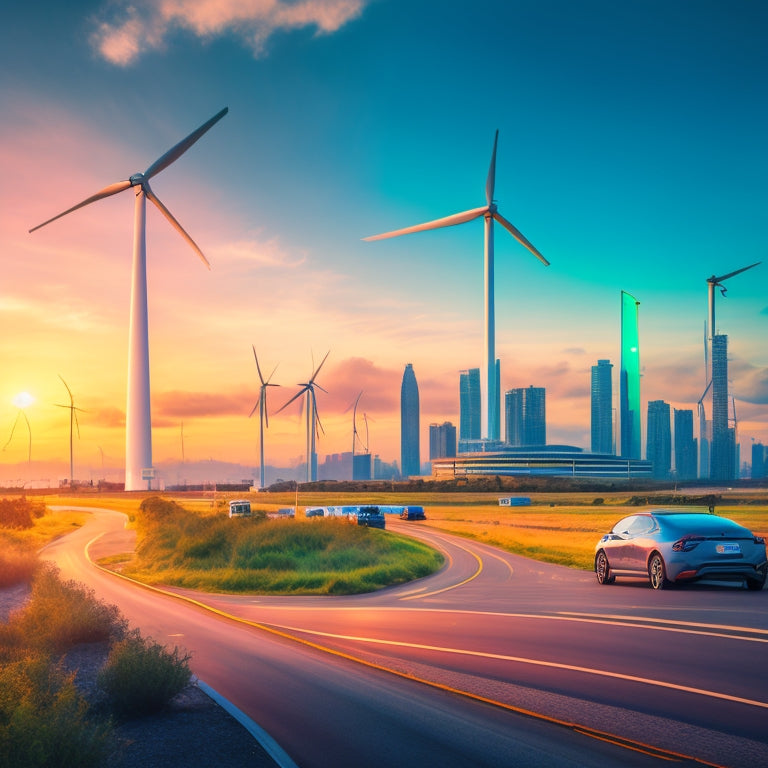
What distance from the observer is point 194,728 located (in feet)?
30.2

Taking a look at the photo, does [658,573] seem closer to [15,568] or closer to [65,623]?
[65,623]

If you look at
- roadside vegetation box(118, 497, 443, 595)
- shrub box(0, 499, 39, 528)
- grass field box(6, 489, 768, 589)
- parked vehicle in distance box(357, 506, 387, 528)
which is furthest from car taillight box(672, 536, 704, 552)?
shrub box(0, 499, 39, 528)

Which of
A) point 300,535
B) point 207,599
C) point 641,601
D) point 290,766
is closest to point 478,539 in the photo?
point 300,535

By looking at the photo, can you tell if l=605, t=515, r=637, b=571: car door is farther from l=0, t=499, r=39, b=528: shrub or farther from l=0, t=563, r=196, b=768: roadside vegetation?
l=0, t=499, r=39, b=528: shrub

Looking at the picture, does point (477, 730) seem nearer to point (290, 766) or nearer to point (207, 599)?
point (290, 766)

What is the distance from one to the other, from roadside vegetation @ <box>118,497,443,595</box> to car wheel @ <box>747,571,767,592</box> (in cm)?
1530

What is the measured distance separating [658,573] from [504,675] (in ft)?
30.1

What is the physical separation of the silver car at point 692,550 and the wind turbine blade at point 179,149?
2653 inches

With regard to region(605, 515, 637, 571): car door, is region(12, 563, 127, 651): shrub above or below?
below

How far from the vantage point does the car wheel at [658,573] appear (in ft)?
62.3

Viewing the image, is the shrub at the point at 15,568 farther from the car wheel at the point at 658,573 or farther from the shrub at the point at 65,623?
the car wheel at the point at 658,573

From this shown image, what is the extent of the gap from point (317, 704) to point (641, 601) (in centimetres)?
1020

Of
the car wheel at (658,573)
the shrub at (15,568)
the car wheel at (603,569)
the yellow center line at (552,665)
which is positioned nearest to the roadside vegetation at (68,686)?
the yellow center line at (552,665)

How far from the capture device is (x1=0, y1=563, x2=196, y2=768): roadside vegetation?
6.88m
